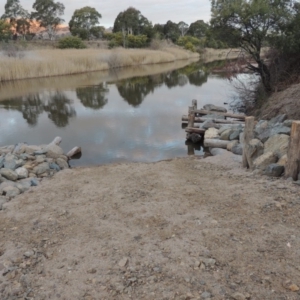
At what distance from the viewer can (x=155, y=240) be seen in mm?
4102

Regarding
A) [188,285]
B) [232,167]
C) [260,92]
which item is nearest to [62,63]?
[260,92]

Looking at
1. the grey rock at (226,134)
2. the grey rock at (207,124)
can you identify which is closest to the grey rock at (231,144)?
the grey rock at (226,134)

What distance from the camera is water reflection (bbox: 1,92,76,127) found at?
13.2 m

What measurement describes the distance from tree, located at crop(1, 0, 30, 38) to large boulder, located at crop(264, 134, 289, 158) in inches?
2082

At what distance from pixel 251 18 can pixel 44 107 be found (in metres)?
9.31

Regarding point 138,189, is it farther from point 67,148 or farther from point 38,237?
point 67,148

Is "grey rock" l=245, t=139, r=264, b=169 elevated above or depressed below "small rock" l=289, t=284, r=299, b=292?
above

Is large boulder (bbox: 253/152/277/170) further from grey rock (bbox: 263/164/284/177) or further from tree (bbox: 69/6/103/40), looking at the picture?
tree (bbox: 69/6/103/40)

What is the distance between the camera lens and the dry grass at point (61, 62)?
21516mm

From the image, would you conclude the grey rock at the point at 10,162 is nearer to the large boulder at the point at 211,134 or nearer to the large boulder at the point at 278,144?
the large boulder at the point at 211,134

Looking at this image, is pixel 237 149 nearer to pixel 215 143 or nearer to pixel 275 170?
pixel 215 143

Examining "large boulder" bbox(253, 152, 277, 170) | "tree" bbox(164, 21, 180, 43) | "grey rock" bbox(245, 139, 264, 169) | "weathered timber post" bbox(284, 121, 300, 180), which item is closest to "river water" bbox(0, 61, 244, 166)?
"grey rock" bbox(245, 139, 264, 169)

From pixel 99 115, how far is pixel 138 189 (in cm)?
831

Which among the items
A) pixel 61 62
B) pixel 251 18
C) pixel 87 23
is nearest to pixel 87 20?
pixel 87 23
